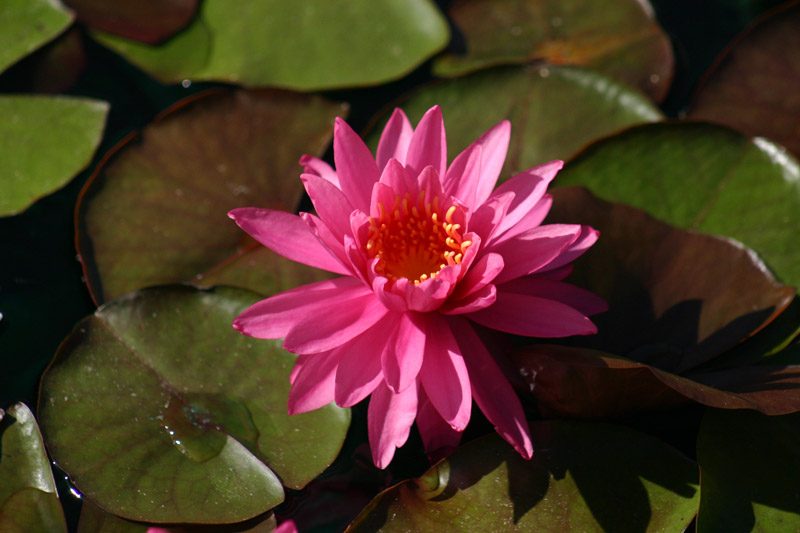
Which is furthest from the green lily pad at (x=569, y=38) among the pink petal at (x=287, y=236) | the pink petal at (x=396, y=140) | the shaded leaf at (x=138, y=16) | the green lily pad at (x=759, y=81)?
the pink petal at (x=287, y=236)

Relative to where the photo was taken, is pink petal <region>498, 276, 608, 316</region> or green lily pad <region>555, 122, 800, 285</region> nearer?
pink petal <region>498, 276, 608, 316</region>

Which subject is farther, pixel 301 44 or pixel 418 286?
pixel 301 44

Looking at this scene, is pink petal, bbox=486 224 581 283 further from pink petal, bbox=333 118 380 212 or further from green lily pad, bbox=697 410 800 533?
green lily pad, bbox=697 410 800 533

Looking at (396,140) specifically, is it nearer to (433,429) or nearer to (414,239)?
(414,239)

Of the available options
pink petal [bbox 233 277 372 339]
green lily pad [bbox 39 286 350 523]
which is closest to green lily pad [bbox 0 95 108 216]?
green lily pad [bbox 39 286 350 523]

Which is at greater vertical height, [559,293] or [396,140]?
[396,140]


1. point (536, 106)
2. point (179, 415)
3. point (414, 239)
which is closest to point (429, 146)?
point (414, 239)
